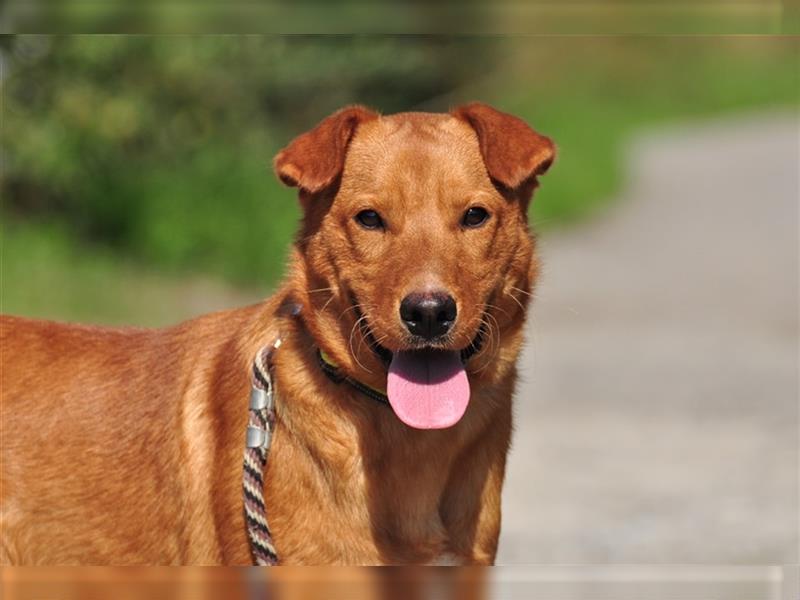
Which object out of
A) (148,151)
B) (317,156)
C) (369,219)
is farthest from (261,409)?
(148,151)

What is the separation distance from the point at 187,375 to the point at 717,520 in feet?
13.8

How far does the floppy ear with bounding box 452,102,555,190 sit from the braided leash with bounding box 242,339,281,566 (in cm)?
81

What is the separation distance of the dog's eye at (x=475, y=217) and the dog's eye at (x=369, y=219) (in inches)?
8.6

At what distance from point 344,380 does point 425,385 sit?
287mm

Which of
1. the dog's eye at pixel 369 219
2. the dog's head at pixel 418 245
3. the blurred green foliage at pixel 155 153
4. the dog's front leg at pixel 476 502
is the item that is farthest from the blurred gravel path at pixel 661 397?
the blurred green foliage at pixel 155 153

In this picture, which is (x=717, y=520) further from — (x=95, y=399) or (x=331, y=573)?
(x=331, y=573)

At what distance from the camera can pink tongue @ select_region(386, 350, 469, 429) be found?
11.6 ft

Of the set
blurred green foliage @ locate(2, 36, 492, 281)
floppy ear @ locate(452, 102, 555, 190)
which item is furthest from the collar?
blurred green foliage @ locate(2, 36, 492, 281)

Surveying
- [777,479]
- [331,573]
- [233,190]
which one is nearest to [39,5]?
[331,573]

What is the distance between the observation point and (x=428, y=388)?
3.59m

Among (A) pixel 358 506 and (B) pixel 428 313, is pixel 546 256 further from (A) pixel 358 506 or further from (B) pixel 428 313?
(B) pixel 428 313

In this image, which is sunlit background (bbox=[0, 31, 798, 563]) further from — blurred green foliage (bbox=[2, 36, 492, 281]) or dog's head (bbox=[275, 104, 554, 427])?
dog's head (bbox=[275, 104, 554, 427])

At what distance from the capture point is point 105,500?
3982 mm

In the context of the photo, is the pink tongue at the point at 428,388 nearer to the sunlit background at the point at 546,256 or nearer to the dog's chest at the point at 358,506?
the dog's chest at the point at 358,506
